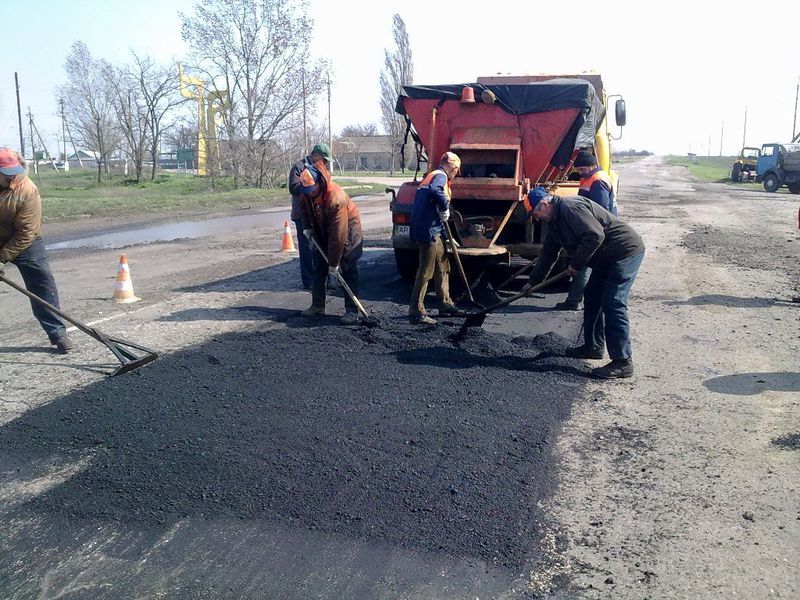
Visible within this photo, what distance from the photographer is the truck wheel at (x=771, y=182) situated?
32.6 m

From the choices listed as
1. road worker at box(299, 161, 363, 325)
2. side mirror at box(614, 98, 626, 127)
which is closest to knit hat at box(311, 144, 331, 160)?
road worker at box(299, 161, 363, 325)

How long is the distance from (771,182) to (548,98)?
29.8 meters

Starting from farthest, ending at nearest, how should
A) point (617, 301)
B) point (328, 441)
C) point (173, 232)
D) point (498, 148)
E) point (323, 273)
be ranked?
point (173, 232) < point (498, 148) < point (323, 273) < point (617, 301) < point (328, 441)

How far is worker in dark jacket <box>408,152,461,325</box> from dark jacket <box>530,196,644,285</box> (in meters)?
1.55

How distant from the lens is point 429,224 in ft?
22.7

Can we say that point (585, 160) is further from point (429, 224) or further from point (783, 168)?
point (783, 168)

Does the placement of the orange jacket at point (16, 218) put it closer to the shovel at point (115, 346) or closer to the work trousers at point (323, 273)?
the shovel at point (115, 346)

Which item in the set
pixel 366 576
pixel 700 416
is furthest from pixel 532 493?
pixel 700 416

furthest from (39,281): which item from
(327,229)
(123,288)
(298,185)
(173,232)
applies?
(173,232)

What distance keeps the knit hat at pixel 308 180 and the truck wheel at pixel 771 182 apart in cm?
3210

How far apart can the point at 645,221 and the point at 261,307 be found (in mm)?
13463

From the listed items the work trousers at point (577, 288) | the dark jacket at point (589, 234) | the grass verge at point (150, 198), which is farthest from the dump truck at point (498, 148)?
the grass verge at point (150, 198)

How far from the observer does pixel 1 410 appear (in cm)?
476

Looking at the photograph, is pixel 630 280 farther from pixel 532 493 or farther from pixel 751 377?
pixel 532 493
